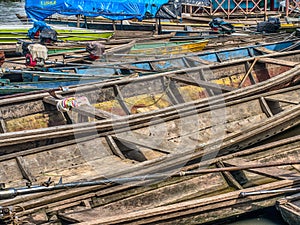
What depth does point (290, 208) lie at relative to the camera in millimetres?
6613

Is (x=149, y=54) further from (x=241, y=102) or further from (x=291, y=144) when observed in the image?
(x=291, y=144)

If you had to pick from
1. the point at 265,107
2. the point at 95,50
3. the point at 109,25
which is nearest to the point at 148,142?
the point at 265,107

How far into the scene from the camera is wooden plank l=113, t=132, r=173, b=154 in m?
7.51

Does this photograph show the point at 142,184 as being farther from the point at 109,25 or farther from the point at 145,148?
the point at 109,25

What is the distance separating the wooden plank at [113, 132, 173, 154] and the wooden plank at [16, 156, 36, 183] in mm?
1419

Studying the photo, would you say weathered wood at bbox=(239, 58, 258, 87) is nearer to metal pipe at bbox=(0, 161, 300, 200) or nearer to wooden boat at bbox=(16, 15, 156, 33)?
metal pipe at bbox=(0, 161, 300, 200)

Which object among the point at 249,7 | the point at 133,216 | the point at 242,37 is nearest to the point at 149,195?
the point at 133,216

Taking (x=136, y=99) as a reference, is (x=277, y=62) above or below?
above

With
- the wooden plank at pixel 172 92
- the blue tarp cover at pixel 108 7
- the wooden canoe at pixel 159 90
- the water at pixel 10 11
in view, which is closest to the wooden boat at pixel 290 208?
the wooden canoe at pixel 159 90

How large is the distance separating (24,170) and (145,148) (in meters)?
1.78

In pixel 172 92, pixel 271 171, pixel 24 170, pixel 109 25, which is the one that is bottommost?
pixel 109 25

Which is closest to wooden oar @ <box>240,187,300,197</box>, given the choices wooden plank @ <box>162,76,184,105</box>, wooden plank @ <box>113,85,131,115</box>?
wooden plank @ <box>113,85,131,115</box>

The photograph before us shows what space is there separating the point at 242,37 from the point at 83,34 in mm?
5497

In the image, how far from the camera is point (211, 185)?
743cm
